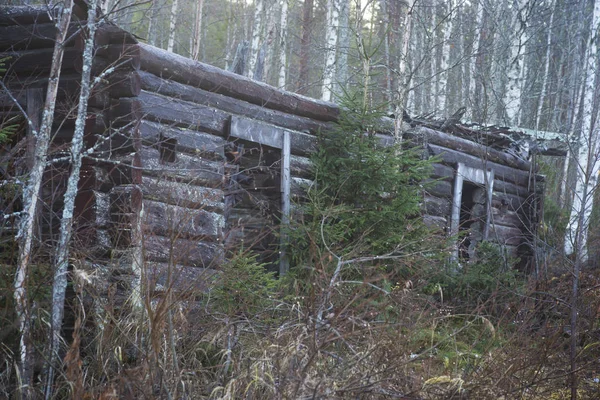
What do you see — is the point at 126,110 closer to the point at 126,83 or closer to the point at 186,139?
the point at 126,83

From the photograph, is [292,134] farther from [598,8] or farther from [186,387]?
[598,8]

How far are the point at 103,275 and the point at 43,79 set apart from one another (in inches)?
111

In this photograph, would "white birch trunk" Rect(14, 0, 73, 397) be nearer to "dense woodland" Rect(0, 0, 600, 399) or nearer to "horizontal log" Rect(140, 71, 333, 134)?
"dense woodland" Rect(0, 0, 600, 399)

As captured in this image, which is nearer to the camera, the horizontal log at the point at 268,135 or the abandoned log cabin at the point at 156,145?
the abandoned log cabin at the point at 156,145

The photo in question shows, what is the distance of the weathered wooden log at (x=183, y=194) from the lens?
24.1 feet

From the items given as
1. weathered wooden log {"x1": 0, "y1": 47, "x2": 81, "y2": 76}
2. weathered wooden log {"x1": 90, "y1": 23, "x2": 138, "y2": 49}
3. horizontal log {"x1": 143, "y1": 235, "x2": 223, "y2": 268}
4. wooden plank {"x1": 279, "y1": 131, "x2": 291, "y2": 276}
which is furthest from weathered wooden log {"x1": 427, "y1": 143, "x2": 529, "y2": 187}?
weathered wooden log {"x1": 0, "y1": 47, "x2": 81, "y2": 76}

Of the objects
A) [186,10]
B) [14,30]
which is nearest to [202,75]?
[14,30]

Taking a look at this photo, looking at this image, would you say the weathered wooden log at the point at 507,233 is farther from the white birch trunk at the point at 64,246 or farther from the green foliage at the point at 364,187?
the white birch trunk at the point at 64,246

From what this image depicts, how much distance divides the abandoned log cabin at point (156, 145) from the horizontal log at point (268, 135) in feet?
0.05

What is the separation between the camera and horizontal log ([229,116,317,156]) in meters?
8.69

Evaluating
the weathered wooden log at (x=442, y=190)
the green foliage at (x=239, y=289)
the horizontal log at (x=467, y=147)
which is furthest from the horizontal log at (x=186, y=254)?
the weathered wooden log at (x=442, y=190)

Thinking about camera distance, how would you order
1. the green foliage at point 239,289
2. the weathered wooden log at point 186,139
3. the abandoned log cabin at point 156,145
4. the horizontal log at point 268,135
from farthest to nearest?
the horizontal log at point 268,135
the weathered wooden log at point 186,139
the abandoned log cabin at point 156,145
the green foliage at point 239,289

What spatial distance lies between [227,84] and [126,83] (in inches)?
62.6

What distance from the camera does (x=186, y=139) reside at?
804 cm
